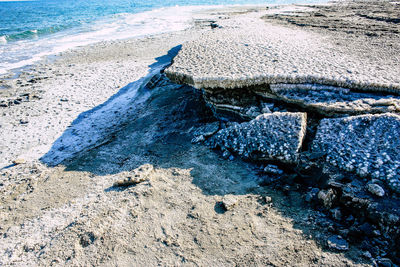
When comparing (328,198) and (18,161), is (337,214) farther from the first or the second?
(18,161)

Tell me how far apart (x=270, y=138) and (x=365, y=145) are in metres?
1.12

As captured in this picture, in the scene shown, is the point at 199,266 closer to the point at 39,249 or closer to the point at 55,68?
the point at 39,249

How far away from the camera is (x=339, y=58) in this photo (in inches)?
175

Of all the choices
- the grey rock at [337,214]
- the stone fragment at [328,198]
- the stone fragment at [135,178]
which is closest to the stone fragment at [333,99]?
the stone fragment at [328,198]

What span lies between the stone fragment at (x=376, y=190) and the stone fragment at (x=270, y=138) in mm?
867

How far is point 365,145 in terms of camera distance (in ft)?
9.62

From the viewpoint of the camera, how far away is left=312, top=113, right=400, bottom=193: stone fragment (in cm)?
269

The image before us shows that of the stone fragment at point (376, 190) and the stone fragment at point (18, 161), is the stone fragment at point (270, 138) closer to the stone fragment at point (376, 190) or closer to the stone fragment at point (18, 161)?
the stone fragment at point (376, 190)

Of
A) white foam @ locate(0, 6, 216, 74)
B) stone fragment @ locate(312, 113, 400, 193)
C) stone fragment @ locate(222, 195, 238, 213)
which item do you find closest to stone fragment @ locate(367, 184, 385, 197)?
stone fragment @ locate(312, 113, 400, 193)

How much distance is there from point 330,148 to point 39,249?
371 centimetres

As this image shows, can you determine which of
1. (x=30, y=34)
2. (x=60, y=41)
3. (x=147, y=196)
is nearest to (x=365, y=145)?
(x=147, y=196)

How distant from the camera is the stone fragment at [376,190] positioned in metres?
2.48

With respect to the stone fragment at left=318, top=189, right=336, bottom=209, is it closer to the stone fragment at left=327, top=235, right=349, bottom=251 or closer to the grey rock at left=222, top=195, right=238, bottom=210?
the stone fragment at left=327, top=235, right=349, bottom=251

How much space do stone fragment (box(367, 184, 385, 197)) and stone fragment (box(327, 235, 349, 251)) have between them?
0.60 metres
